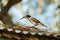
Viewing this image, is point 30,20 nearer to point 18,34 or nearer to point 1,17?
point 1,17

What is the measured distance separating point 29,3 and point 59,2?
161cm

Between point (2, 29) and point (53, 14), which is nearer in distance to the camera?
point (2, 29)

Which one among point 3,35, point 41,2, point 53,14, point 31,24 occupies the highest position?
point 41,2

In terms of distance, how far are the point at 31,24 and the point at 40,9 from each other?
669 centimetres

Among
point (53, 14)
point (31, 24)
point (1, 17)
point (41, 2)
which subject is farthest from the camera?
point (41, 2)

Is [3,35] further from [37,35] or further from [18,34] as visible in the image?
[37,35]

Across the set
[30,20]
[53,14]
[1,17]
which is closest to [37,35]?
[30,20]

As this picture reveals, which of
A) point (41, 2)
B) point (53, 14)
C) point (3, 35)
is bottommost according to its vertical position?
point (3, 35)

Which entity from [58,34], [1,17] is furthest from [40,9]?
[58,34]

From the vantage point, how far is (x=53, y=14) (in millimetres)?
13453

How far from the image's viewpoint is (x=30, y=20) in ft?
24.5

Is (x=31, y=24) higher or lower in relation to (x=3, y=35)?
Answer: higher

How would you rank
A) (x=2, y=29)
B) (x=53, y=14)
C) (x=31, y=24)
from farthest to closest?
(x=53, y=14) < (x=31, y=24) < (x=2, y=29)

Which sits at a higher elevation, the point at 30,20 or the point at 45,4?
the point at 45,4
